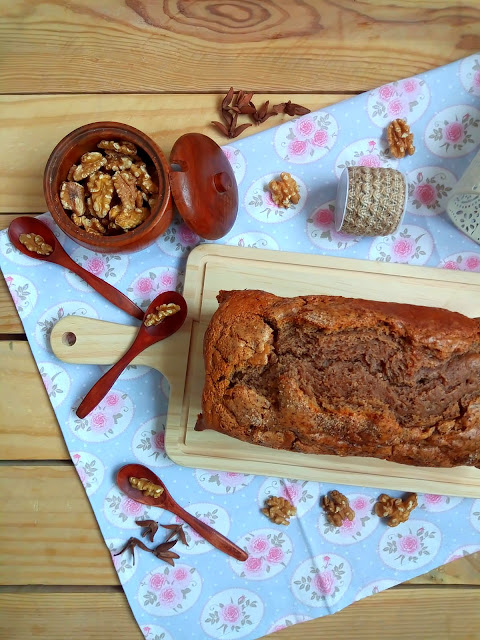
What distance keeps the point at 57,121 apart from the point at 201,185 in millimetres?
623

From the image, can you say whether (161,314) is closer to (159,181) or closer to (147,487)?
(159,181)

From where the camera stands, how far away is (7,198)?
5.38 feet

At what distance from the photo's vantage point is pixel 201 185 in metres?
1.39

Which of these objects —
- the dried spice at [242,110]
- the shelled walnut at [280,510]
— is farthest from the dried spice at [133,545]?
the dried spice at [242,110]

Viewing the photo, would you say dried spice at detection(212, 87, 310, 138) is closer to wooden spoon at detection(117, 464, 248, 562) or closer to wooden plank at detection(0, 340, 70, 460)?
wooden plank at detection(0, 340, 70, 460)

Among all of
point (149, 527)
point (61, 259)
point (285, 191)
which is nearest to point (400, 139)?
point (285, 191)

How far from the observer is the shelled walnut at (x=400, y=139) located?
1.56 metres

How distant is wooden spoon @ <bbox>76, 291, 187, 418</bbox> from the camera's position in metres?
1.52

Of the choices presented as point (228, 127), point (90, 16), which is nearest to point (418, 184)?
point (228, 127)

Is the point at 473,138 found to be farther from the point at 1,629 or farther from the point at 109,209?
the point at 1,629

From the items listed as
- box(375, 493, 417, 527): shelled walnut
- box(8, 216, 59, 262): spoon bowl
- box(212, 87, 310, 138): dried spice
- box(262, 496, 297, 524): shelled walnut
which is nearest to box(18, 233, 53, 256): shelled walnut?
box(8, 216, 59, 262): spoon bowl

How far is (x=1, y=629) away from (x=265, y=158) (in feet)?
5.85

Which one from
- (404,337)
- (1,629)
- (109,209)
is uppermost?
(109,209)

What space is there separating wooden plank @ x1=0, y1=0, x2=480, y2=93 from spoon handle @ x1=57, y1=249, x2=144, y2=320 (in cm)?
58
